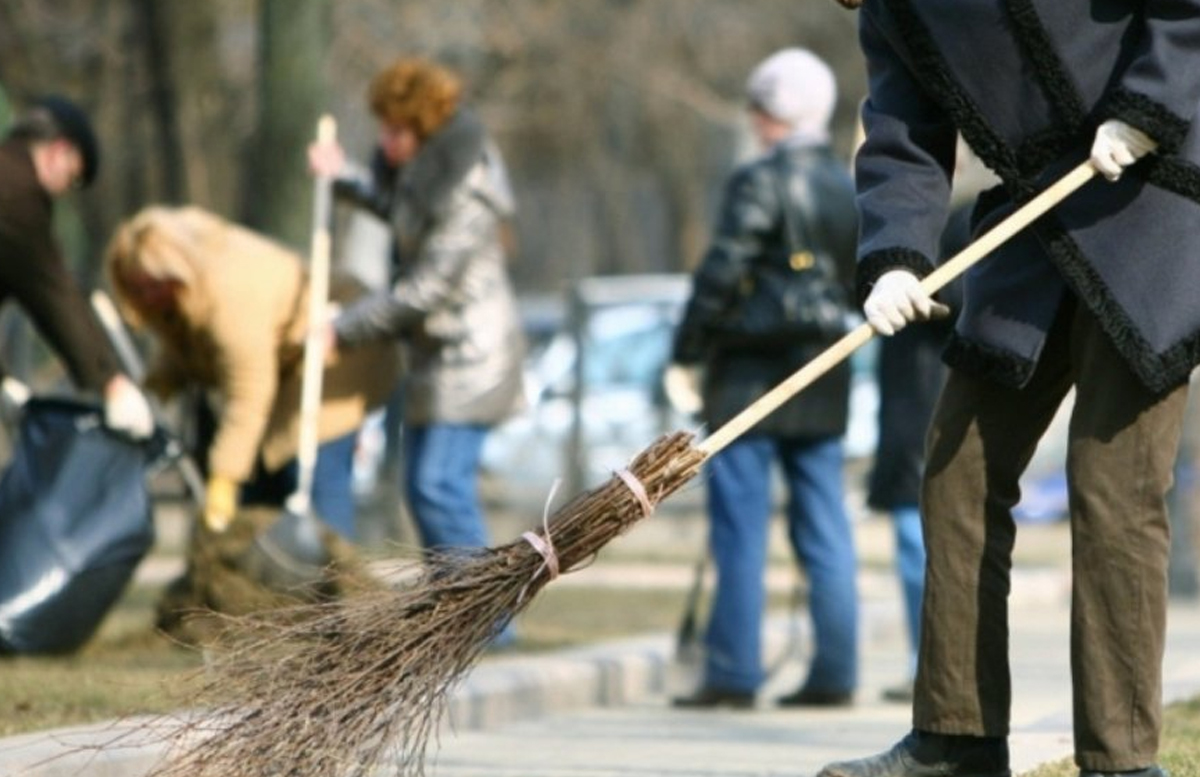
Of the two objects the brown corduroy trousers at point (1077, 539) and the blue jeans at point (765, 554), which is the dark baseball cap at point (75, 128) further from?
the brown corduroy trousers at point (1077, 539)

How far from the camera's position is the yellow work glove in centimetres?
959

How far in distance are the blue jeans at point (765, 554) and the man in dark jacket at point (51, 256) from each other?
6.05 feet

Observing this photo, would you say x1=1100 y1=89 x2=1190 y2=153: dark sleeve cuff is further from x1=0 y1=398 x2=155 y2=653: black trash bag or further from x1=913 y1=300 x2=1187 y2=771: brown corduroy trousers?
x1=0 y1=398 x2=155 y2=653: black trash bag

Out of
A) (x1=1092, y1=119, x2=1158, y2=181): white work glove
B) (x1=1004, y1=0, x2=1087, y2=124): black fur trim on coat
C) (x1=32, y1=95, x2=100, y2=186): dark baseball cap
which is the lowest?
(x1=1092, y1=119, x2=1158, y2=181): white work glove

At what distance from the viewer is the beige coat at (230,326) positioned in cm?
948

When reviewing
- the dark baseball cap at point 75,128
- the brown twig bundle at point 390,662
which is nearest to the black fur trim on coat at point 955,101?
the brown twig bundle at point 390,662

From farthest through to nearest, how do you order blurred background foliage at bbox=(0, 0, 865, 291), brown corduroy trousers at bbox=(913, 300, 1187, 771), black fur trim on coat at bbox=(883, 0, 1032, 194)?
blurred background foliage at bbox=(0, 0, 865, 291)
black fur trim on coat at bbox=(883, 0, 1032, 194)
brown corduroy trousers at bbox=(913, 300, 1187, 771)

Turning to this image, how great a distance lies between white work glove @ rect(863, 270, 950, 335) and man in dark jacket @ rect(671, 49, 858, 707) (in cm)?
356

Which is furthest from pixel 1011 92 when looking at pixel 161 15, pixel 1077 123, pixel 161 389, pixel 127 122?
pixel 127 122

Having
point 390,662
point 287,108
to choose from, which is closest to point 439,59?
point 287,108

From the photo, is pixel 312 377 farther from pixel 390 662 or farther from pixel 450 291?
pixel 390 662

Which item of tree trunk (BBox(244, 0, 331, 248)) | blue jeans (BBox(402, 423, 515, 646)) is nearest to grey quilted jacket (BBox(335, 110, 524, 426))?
blue jeans (BBox(402, 423, 515, 646))

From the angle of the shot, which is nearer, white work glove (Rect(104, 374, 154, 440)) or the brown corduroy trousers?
the brown corduroy trousers

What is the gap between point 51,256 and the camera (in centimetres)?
887
